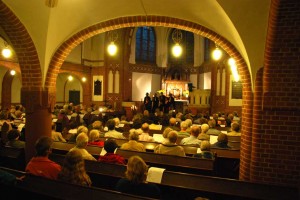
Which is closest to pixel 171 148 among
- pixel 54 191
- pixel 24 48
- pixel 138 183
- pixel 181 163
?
pixel 181 163

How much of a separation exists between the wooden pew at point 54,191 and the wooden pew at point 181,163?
206cm

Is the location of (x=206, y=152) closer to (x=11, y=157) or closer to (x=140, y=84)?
(x=11, y=157)

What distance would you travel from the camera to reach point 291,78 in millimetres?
4914

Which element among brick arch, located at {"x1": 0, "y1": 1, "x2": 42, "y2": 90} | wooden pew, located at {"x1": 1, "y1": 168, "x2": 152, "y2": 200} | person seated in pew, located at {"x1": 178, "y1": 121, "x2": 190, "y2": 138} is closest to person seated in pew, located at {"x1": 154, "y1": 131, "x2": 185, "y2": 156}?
person seated in pew, located at {"x1": 178, "y1": 121, "x2": 190, "y2": 138}

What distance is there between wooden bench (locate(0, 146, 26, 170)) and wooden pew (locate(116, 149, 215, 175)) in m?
2.92

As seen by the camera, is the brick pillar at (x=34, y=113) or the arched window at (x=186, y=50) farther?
the arched window at (x=186, y=50)

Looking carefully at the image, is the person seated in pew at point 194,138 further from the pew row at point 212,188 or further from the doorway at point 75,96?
the doorway at point 75,96

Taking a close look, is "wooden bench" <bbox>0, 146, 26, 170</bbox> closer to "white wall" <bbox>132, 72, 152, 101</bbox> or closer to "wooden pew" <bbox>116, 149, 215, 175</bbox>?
"wooden pew" <bbox>116, 149, 215, 175</bbox>

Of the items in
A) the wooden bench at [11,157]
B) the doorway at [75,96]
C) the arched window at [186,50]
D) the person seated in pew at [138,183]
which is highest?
the arched window at [186,50]

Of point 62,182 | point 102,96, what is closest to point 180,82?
point 102,96

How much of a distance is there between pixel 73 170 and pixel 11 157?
127 inches

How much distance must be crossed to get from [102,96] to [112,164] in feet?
58.6

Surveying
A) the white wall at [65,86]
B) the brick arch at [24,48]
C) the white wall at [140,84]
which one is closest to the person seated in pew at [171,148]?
the brick arch at [24,48]

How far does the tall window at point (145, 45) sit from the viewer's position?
24.4 m
